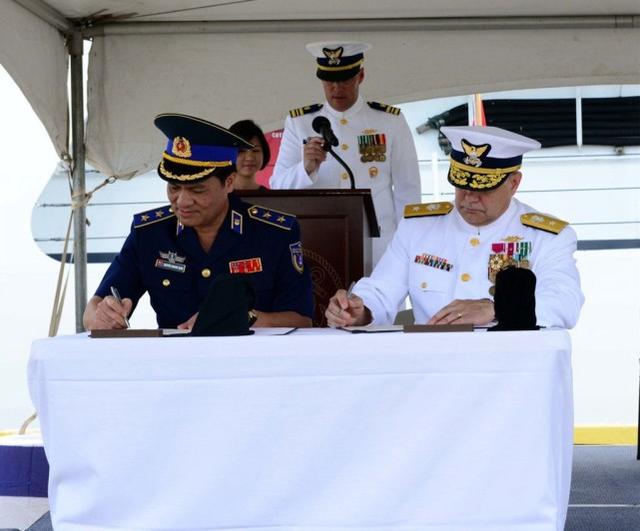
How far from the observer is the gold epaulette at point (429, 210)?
306 centimetres

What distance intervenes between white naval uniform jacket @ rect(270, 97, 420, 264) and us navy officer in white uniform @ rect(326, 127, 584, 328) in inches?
52.9

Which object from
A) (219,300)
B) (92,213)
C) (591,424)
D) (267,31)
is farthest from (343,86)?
(92,213)

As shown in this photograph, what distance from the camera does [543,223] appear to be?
283 cm

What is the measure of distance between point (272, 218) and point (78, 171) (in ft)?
7.11

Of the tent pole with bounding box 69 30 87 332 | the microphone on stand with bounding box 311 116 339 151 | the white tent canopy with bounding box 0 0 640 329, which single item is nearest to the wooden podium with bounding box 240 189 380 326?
the microphone on stand with bounding box 311 116 339 151

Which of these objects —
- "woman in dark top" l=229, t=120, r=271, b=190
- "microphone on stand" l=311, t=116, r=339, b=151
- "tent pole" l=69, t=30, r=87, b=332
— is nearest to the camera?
"microphone on stand" l=311, t=116, r=339, b=151

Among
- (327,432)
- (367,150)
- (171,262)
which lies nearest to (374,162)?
(367,150)

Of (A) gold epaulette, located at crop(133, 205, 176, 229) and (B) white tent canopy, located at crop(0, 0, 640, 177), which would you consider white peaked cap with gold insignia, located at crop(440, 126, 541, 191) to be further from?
(B) white tent canopy, located at crop(0, 0, 640, 177)

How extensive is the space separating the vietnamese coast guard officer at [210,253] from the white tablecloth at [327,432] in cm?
97

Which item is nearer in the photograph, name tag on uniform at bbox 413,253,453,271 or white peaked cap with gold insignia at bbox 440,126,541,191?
white peaked cap with gold insignia at bbox 440,126,541,191

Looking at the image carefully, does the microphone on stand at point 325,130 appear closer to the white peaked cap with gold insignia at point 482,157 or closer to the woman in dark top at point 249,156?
the woman in dark top at point 249,156

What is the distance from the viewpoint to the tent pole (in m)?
4.91

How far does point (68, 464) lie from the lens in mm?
1929

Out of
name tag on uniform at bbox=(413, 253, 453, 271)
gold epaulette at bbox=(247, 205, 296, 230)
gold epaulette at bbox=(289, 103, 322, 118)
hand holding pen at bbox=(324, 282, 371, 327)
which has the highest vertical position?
gold epaulette at bbox=(289, 103, 322, 118)
